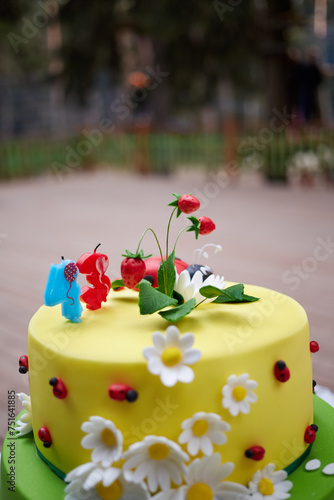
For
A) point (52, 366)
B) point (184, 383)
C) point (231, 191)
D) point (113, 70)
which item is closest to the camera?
point (184, 383)

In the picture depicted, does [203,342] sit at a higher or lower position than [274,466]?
higher

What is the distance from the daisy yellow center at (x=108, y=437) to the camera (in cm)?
137

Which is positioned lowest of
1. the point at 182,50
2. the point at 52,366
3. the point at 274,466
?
the point at 274,466

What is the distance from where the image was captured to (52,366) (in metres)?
1.49

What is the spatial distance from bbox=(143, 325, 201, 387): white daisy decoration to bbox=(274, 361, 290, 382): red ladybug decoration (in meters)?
0.29

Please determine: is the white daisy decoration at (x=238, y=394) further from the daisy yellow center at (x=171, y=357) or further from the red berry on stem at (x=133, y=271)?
the red berry on stem at (x=133, y=271)

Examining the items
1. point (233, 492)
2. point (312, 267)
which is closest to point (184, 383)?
point (233, 492)

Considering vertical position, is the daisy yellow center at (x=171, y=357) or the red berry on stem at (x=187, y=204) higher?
the red berry on stem at (x=187, y=204)

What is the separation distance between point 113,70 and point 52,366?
1238 centimetres

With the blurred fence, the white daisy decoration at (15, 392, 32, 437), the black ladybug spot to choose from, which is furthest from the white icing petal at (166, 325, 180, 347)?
the blurred fence

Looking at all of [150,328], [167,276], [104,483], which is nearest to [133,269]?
[167,276]

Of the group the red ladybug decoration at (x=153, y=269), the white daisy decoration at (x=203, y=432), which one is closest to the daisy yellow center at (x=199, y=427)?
the white daisy decoration at (x=203, y=432)

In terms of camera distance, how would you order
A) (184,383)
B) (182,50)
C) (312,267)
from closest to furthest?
(184,383)
(312,267)
(182,50)

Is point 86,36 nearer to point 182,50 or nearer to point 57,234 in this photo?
point 182,50
